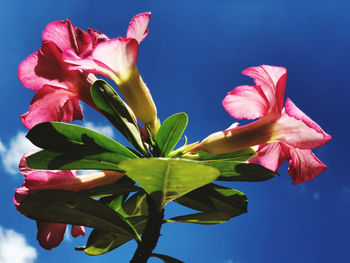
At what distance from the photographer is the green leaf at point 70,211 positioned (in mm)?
755

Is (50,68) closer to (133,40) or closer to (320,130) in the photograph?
(133,40)

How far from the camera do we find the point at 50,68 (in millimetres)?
923

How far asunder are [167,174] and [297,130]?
0.40 meters

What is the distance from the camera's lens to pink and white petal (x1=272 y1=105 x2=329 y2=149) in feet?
2.75

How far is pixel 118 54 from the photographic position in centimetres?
87

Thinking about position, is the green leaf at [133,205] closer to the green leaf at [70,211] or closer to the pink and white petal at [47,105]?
the green leaf at [70,211]

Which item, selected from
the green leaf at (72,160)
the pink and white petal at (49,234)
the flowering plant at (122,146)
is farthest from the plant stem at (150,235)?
the pink and white petal at (49,234)

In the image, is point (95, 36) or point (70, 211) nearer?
point (70, 211)

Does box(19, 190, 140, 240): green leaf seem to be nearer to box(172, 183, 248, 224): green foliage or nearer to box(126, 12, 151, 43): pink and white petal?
box(172, 183, 248, 224): green foliage

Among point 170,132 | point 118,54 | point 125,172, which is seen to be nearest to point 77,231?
point 125,172

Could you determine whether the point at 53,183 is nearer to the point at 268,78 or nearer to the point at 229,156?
the point at 229,156

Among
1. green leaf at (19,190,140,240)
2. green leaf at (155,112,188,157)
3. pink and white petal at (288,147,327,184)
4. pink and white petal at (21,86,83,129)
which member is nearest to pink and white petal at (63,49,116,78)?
pink and white petal at (21,86,83,129)

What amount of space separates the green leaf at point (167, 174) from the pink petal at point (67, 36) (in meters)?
Answer: 0.44

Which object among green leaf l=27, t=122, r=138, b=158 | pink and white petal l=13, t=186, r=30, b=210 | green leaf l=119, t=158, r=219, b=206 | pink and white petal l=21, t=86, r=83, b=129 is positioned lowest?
green leaf l=119, t=158, r=219, b=206
